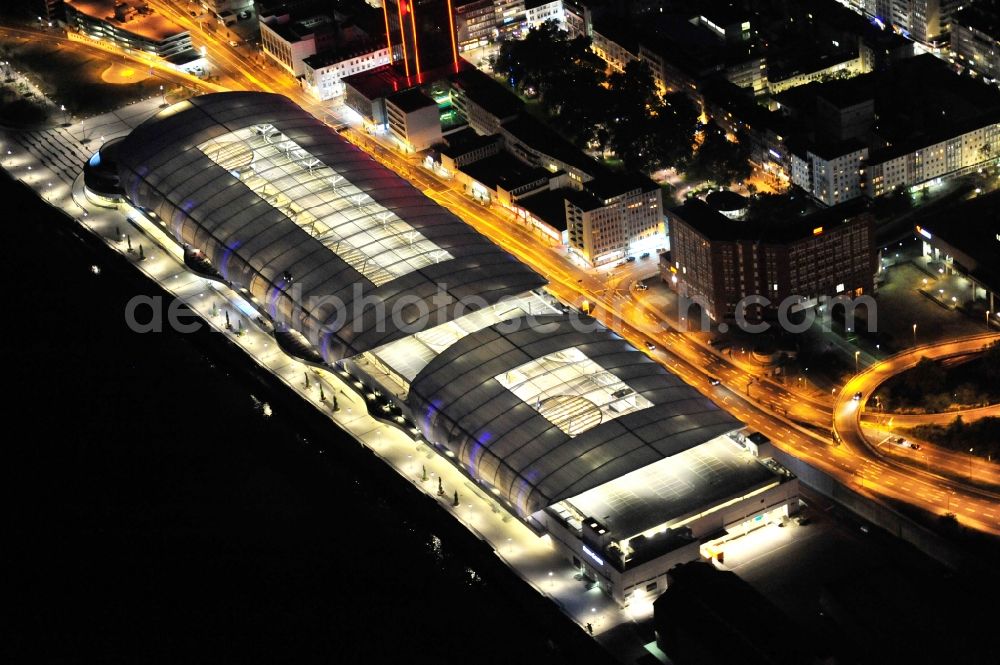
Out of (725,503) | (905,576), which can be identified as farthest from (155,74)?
(905,576)

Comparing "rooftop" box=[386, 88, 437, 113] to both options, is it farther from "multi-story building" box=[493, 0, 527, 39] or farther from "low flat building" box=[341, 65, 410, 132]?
"multi-story building" box=[493, 0, 527, 39]

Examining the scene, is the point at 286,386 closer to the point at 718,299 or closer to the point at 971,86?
the point at 718,299

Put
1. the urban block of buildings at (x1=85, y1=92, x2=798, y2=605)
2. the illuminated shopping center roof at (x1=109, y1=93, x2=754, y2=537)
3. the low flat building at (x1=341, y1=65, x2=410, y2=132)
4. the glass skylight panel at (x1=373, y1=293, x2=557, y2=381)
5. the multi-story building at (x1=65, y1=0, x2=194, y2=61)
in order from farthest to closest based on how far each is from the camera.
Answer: the multi-story building at (x1=65, y1=0, x2=194, y2=61) < the low flat building at (x1=341, y1=65, x2=410, y2=132) < the glass skylight panel at (x1=373, y1=293, x2=557, y2=381) < the illuminated shopping center roof at (x1=109, y1=93, x2=754, y2=537) < the urban block of buildings at (x1=85, y1=92, x2=798, y2=605)

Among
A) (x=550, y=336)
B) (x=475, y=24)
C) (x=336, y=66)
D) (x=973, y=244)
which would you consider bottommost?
(x=973, y=244)

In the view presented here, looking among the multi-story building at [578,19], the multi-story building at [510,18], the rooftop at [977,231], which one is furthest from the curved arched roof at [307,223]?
the rooftop at [977,231]

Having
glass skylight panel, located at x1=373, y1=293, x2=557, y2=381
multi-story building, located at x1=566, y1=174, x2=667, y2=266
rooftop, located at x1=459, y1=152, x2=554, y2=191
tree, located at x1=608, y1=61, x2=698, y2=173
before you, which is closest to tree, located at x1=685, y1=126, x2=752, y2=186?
tree, located at x1=608, y1=61, x2=698, y2=173

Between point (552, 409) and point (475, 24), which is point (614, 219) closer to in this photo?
point (552, 409)

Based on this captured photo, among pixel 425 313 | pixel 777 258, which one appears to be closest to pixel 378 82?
pixel 425 313
